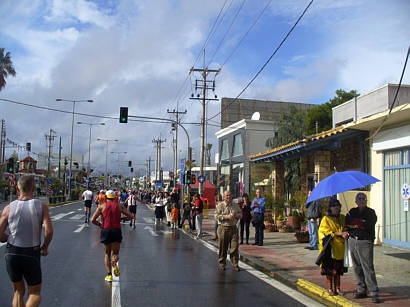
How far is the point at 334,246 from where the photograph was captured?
21.4ft

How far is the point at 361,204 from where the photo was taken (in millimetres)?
6395

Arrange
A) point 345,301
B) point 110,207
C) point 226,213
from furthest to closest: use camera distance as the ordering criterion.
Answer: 1. point 226,213
2. point 110,207
3. point 345,301

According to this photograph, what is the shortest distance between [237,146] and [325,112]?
828 centimetres

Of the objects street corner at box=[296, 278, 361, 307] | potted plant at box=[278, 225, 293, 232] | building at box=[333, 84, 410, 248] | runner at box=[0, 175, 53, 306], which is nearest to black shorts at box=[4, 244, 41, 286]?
runner at box=[0, 175, 53, 306]

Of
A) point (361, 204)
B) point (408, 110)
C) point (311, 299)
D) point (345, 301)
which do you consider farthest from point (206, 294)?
point (408, 110)

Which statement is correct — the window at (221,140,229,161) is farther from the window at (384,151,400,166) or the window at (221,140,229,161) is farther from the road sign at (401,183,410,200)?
the road sign at (401,183,410,200)

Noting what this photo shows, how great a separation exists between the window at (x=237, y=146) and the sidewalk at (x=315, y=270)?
21.8 meters

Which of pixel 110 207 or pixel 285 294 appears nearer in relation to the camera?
pixel 285 294

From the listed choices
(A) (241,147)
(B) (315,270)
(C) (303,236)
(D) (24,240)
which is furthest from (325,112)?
(D) (24,240)

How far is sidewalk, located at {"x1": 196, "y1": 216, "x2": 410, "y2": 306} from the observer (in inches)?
256

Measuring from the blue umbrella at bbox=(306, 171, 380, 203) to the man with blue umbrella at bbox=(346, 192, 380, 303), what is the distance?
9.2 inches

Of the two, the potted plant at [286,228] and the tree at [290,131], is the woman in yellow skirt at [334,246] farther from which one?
the tree at [290,131]

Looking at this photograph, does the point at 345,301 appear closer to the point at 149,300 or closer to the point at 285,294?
the point at 285,294

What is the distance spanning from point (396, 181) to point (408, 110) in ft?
8.25
